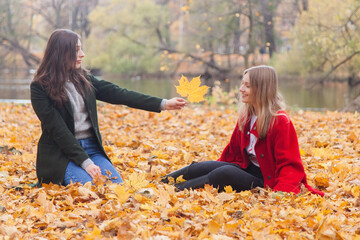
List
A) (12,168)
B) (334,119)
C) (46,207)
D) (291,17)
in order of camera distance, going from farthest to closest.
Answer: (291,17)
(334,119)
(12,168)
(46,207)

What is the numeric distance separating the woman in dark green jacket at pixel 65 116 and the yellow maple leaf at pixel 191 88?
0.14 metres

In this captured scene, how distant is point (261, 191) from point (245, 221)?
0.58 meters

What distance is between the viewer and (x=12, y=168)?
13.0ft

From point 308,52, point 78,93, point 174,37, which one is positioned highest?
point 174,37

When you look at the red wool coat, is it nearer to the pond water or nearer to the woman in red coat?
the woman in red coat

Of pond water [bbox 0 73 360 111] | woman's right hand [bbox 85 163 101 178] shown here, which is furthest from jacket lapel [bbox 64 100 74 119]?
pond water [bbox 0 73 360 111]

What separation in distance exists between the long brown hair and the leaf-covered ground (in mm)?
723

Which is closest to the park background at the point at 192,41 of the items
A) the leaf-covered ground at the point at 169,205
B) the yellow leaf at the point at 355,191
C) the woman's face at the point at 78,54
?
the leaf-covered ground at the point at 169,205

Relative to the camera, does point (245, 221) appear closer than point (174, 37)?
Yes

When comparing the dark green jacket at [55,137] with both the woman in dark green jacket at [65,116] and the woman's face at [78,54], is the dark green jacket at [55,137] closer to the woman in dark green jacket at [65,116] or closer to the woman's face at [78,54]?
the woman in dark green jacket at [65,116]

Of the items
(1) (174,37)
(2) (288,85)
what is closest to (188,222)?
(2) (288,85)

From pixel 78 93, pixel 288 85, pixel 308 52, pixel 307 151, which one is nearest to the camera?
pixel 78 93

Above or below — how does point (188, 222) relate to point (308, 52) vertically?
below

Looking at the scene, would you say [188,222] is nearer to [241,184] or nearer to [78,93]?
[241,184]
